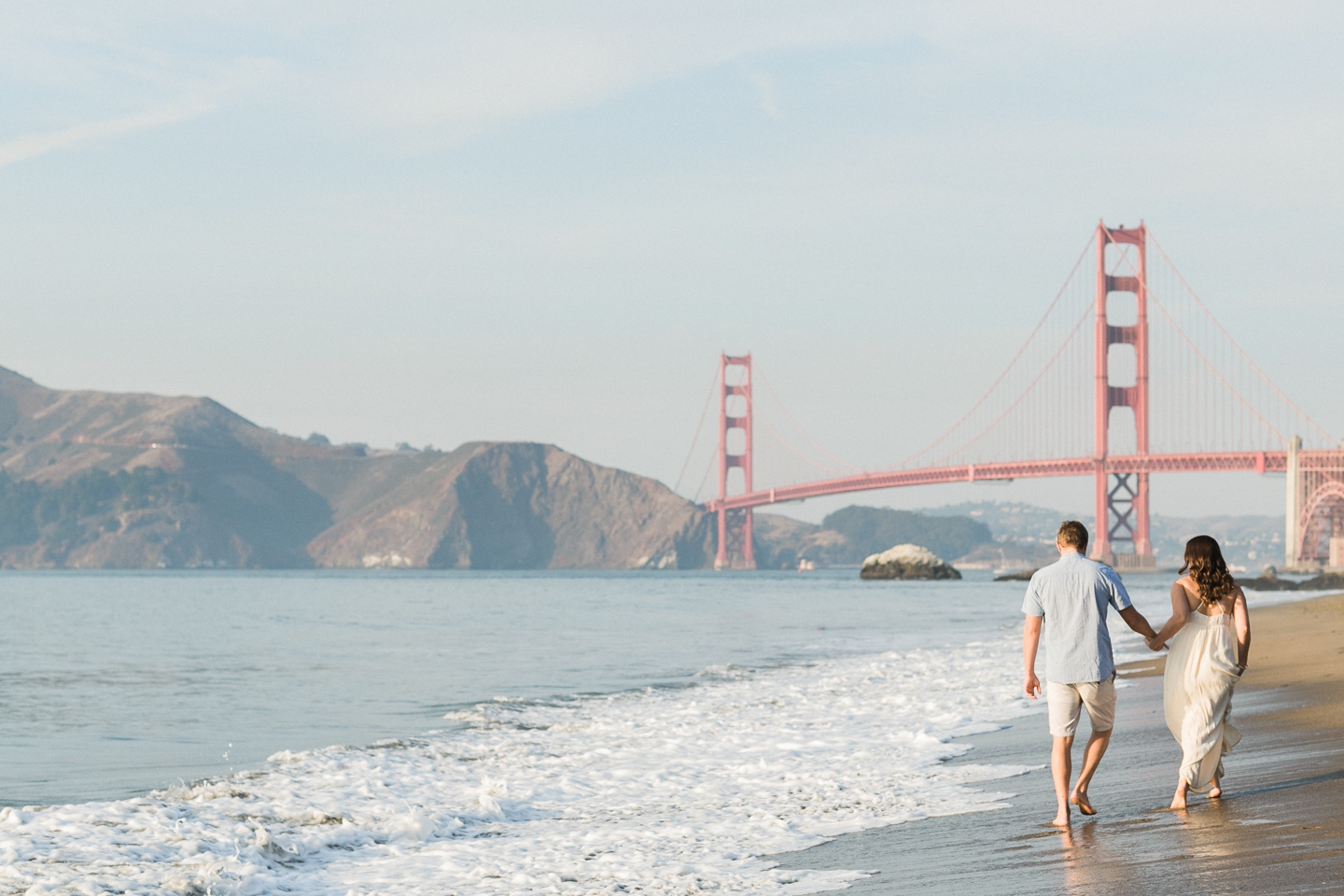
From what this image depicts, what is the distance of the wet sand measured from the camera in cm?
440

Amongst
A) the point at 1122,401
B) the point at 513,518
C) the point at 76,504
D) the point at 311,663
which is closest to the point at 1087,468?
the point at 1122,401

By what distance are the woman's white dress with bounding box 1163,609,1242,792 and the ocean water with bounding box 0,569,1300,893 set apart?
3.82 ft

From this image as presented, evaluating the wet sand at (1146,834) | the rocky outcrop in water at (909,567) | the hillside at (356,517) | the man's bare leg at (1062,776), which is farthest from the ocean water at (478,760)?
the hillside at (356,517)

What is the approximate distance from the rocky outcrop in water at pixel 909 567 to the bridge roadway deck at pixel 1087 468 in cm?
1352

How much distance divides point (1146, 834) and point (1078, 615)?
0.93 metres

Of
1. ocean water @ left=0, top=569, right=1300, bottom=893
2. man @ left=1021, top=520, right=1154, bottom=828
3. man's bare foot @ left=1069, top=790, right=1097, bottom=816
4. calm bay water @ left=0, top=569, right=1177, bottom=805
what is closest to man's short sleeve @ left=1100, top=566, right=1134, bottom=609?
man @ left=1021, top=520, right=1154, bottom=828

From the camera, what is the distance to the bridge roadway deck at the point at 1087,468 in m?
62.3

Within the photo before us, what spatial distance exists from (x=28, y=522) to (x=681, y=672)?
172886 mm

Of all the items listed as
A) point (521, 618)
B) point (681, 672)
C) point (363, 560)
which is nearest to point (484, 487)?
point (363, 560)

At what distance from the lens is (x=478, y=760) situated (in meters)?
9.77

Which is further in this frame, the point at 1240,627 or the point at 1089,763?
the point at 1089,763

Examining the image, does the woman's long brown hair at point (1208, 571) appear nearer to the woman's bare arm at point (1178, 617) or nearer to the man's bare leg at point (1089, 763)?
the woman's bare arm at point (1178, 617)

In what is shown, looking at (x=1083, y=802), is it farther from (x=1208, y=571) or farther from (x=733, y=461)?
(x=733, y=461)

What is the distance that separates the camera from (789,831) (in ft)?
20.8
